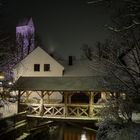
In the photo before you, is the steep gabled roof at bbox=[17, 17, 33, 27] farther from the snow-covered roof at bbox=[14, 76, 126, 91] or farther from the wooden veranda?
the wooden veranda

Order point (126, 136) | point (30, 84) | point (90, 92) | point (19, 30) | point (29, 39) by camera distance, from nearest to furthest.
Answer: point (126, 136), point (90, 92), point (30, 84), point (29, 39), point (19, 30)

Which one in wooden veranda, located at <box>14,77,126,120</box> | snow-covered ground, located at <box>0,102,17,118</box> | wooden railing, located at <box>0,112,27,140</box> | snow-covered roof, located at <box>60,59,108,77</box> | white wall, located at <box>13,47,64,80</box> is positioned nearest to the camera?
wooden railing, located at <box>0,112,27,140</box>

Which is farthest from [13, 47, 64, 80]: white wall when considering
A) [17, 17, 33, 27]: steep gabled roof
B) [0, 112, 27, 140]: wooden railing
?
[17, 17, 33, 27]: steep gabled roof

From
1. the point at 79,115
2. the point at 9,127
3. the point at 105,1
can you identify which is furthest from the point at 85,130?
the point at 105,1

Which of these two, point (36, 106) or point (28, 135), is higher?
point (36, 106)

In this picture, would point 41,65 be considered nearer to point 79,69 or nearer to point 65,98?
point 79,69

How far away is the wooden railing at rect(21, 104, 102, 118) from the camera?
23.5 m

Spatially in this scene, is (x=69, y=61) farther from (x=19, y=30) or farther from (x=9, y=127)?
(x=19, y=30)

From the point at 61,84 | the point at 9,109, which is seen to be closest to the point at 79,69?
the point at 61,84

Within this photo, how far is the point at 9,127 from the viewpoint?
1980 centimetres

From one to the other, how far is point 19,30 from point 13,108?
113ft

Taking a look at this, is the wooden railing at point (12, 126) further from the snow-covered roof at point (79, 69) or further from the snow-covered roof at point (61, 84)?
the snow-covered roof at point (79, 69)

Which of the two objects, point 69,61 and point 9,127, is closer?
point 9,127

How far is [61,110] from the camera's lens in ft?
81.0
